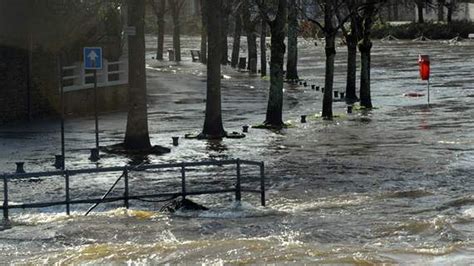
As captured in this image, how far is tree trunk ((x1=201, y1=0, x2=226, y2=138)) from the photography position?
26.7 m

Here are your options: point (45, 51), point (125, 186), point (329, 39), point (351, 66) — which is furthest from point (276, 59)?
point (125, 186)

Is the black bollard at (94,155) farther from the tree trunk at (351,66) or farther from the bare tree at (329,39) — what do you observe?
the tree trunk at (351,66)

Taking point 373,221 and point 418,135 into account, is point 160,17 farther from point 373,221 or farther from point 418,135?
point 373,221

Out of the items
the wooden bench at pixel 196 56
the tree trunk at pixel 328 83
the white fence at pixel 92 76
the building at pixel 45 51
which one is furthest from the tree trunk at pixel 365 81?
the wooden bench at pixel 196 56

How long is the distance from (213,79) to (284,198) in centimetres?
1013

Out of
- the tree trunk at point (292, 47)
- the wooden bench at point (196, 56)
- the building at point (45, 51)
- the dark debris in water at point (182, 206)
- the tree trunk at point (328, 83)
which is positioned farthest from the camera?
the wooden bench at point (196, 56)

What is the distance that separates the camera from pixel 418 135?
27.8 metres

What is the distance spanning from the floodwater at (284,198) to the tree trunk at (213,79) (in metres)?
0.85

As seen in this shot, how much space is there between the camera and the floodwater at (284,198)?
515 inches

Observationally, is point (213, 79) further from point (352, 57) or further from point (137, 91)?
point (352, 57)

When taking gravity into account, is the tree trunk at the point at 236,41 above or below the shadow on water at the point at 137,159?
above

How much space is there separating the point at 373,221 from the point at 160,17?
2027 inches

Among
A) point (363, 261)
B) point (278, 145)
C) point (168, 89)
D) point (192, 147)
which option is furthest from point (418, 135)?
point (168, 89)

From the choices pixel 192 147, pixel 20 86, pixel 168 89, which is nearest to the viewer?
pixel 192 147
